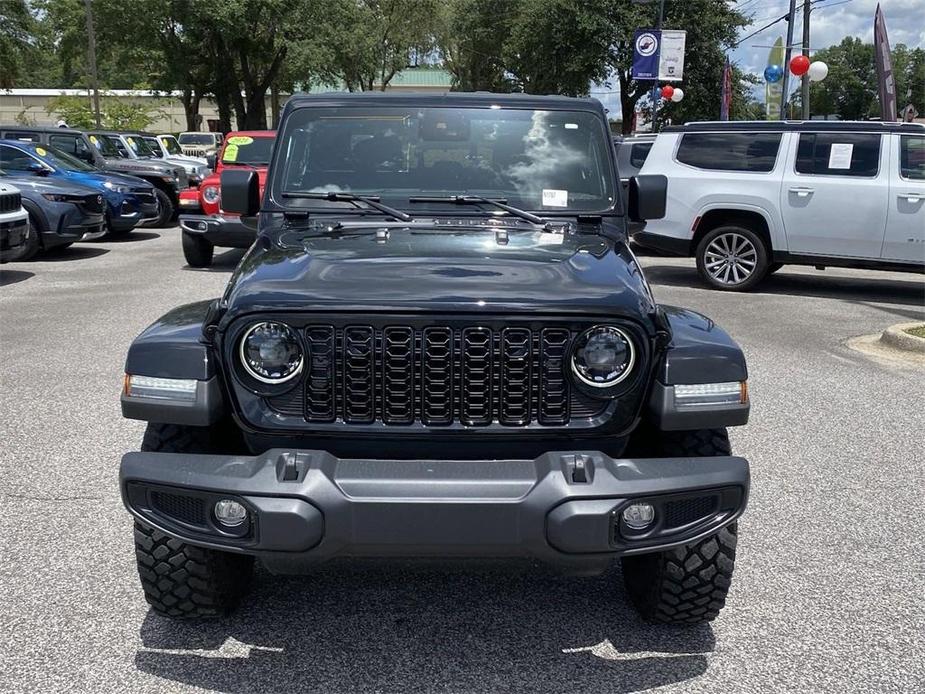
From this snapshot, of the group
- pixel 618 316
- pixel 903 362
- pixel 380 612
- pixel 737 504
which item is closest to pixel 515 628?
pixel 380 612

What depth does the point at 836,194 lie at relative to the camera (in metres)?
11.0

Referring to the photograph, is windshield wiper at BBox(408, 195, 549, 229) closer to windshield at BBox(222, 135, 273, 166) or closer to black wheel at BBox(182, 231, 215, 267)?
black wheel at BBox(182, 231, 215, 267)

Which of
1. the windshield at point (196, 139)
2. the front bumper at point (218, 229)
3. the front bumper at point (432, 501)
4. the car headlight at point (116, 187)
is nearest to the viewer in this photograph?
the front bumper at point (432, 501)

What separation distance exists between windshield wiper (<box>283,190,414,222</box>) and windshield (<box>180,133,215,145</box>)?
4115 centimetres

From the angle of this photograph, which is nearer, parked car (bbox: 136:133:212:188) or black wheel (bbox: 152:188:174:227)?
black wheel (bbox: 152:188:174:227)

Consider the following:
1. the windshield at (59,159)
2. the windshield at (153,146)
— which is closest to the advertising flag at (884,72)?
the windshield at (59,159)

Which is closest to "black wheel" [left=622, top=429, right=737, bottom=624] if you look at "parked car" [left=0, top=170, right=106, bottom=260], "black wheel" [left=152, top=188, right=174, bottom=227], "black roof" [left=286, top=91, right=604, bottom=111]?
"black roof" [left=286, top=91, right=604, bottom=111]

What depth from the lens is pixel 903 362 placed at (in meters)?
8.16

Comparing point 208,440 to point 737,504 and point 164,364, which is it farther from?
point 737,504

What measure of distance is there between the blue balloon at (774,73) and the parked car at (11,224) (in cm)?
2258

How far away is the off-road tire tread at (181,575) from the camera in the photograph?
3.24 meters

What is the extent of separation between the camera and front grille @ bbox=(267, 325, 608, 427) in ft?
9.78

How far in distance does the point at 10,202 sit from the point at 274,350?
1039 centimetres

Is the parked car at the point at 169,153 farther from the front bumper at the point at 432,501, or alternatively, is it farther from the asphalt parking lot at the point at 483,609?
the front bumper at the point at 432,501
